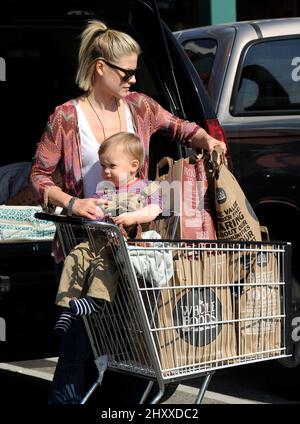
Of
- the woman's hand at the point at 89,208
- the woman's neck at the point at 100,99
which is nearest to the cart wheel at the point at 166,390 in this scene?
the woman's hand at the point at 89,208

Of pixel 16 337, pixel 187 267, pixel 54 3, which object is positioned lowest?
pixel 16 337

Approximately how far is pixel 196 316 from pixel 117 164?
26.7 inches

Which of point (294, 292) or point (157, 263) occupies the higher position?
point (157, 263)

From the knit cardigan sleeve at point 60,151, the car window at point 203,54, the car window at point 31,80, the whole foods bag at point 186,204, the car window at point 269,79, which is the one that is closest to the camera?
the whole foods bag at point 186,204

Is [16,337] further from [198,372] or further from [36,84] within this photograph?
[36,84]

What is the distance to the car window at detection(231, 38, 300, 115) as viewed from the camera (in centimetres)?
632

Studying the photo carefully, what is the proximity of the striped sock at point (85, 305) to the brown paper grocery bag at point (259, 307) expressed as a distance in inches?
21.1

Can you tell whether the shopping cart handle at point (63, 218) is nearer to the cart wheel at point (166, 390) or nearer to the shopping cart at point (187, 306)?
the shopping cart at point (187, 306)

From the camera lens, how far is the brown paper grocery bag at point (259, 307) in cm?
421

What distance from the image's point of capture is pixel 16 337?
4.77 meters

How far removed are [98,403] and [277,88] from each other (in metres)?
2.09

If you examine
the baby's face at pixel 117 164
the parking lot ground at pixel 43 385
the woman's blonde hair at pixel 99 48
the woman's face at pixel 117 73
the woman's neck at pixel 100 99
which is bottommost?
the parking lot ground at pixel 43 385
